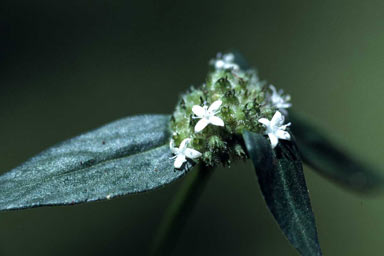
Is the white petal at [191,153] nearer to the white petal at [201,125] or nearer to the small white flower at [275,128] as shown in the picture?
the white petal at [201,125]

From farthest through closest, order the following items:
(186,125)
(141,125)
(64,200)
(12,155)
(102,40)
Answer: (102,40) → (12,155) → (141,125) → (186,125) → (64,200)

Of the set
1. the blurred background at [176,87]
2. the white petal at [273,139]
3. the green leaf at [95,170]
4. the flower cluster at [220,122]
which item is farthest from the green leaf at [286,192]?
the blurred background at [176,87]

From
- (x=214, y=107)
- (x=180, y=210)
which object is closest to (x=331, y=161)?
(x=180, y=210)

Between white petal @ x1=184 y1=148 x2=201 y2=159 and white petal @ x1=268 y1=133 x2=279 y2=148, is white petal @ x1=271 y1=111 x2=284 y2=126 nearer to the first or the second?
white petal @ x1=268 y1=133 x2=279 y2=148

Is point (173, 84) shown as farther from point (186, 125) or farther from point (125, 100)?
point (186, 125)

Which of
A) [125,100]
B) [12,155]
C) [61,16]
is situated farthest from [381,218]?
[61,16]

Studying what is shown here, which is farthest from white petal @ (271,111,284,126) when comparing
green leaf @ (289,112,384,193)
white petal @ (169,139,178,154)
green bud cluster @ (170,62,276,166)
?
green leaf @ (289,112,384,193)

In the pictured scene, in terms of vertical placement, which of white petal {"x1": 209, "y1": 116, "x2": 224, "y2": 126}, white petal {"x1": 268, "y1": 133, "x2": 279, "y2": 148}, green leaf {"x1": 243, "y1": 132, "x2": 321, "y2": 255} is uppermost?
white petal {"x1": 209, "y1": 116, "x2": 224, "y2": 126}
